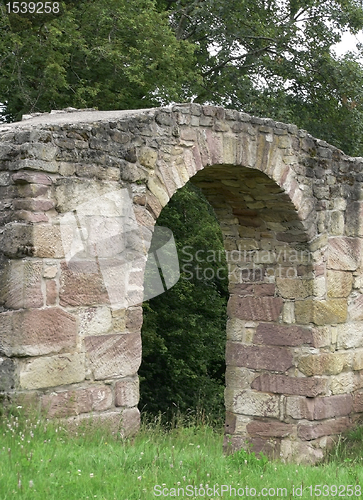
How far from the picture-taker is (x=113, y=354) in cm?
481

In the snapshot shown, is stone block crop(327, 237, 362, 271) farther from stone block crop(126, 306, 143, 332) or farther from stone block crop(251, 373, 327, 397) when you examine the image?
stone block crop(126, 306, 143, 332)

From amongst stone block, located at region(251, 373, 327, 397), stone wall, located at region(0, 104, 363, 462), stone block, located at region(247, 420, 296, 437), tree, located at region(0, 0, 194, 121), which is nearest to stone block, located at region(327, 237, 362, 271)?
stone wall, located at region(0, 104, 363, 462)

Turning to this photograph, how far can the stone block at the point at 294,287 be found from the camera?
21.9ft

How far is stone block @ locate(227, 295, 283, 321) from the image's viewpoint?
271 inches

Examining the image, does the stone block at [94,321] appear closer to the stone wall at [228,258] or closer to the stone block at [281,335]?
the stone wall at [228,258]

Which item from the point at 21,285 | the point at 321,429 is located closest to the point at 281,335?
the point at 321,429

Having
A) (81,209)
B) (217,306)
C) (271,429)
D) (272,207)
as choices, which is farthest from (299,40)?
(81,209)

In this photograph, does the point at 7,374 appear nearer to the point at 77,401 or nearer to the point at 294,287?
the point at 77,401

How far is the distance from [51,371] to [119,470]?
3.12 feet

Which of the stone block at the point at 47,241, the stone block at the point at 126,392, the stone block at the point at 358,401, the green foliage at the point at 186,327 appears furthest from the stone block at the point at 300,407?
the green foliage at the point at 186,327

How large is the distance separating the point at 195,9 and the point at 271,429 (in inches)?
355

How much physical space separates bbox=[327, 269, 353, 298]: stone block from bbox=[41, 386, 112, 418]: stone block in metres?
2.84

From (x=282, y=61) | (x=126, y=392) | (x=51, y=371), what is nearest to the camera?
(x=51, y=371)

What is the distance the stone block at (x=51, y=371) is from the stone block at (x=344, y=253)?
309cm
